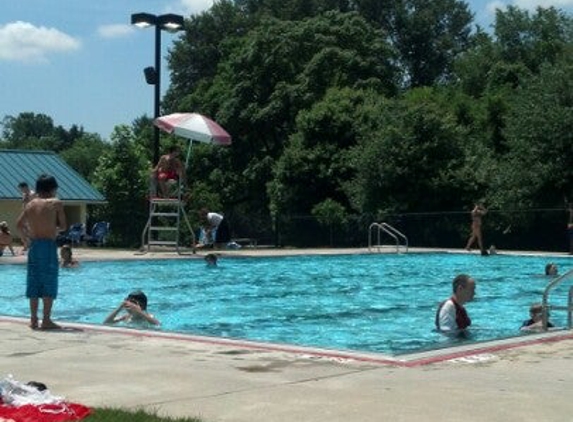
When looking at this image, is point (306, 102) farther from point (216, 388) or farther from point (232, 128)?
point (216, 388)

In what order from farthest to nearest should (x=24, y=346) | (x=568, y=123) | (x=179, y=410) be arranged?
(x=568, y=123) → (x=24, y=346) → (x=179, y=410)

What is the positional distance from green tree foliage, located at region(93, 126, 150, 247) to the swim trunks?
26.7 metres

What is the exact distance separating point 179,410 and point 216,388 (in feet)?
2.70

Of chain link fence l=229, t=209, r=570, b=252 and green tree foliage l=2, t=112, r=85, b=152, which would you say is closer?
chain link fence l=229, t=209, r=570, b=252

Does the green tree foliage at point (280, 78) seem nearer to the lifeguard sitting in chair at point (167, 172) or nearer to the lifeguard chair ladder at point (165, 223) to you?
the lifeguard chair ladder at point (165, 223)

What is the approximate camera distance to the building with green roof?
131ft

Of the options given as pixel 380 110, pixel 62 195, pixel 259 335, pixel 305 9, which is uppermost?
pixel 305 9

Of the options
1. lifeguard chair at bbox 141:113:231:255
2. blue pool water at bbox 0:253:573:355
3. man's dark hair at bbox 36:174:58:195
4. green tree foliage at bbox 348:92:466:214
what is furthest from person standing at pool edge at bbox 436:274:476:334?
green tree foliage at bbox 348:92:466:214

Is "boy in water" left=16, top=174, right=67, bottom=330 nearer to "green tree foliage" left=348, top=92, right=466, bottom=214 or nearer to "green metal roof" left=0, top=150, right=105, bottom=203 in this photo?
"green tree foliage" left=348, top=92, right=466, bottom=214

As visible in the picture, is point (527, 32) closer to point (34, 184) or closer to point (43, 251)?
point (34, 184)

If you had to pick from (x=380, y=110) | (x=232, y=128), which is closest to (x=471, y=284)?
(x=380, y=110)

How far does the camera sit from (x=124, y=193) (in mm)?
39188

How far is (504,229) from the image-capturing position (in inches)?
1380

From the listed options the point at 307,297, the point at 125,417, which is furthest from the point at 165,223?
the point at 125,417
